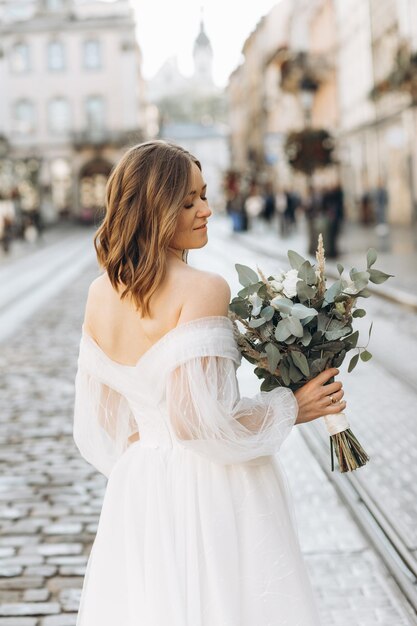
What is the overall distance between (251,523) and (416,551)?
2.31 meters

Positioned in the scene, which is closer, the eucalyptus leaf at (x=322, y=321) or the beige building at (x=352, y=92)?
the eucalyptus leaf at (x=322, y=321)

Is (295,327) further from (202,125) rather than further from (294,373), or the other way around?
(202,125)

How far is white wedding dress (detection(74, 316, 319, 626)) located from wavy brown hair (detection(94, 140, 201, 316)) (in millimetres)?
145

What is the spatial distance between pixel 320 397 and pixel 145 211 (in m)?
0.62

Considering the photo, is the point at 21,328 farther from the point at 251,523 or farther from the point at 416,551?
the point at 251,523

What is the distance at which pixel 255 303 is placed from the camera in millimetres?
2586

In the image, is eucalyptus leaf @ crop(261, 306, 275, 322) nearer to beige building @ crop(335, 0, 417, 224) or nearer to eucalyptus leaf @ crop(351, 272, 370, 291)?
eucalyptus leaf @ crop(351, 272, 370, 291)

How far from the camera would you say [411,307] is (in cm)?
1380

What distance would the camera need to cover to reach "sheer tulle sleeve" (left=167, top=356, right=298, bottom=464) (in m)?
2.44

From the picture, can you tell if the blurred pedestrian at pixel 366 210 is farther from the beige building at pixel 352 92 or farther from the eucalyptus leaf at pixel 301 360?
the eucalyptus leaf at pixel 301 360

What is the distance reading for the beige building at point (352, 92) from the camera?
3108 cm

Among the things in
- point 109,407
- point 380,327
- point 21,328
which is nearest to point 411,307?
point 380,327

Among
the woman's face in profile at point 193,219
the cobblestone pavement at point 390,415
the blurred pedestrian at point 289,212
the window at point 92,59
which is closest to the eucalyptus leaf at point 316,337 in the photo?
the woman's face in profile at point 193,219

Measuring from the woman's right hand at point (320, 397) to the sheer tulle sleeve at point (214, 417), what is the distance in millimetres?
62
